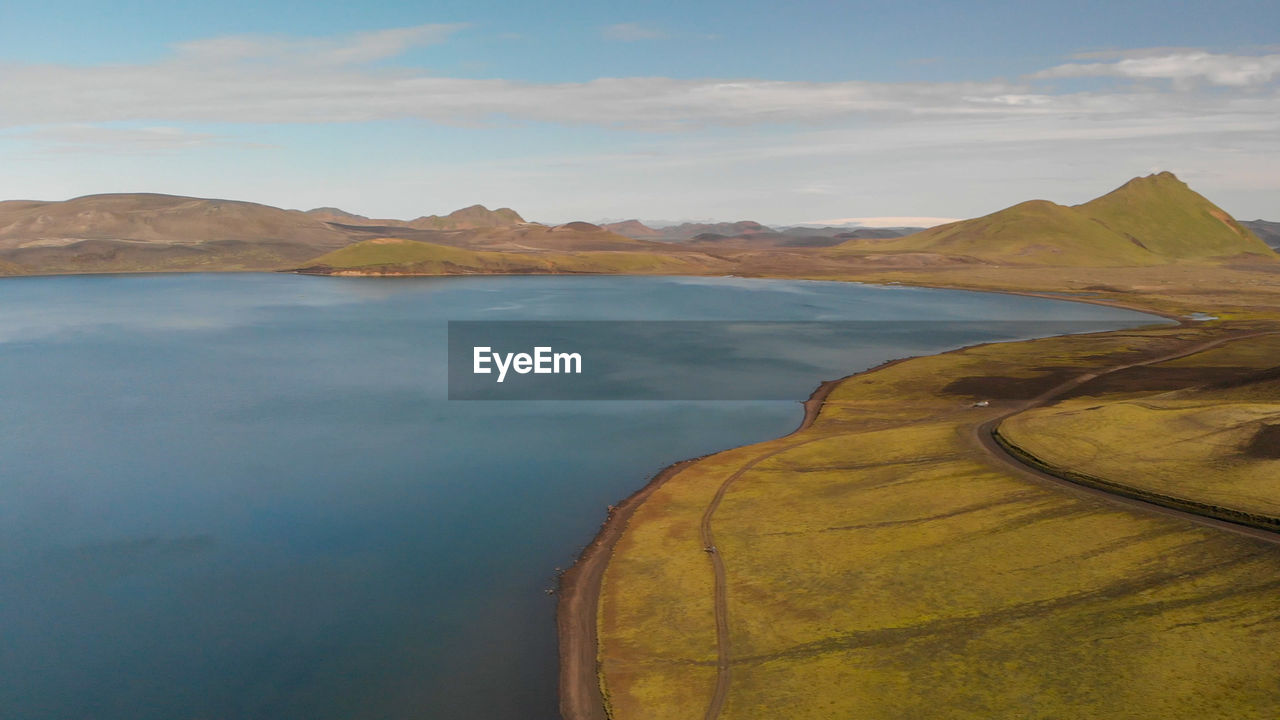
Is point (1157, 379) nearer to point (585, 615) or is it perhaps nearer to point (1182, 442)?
point (1182, 442)

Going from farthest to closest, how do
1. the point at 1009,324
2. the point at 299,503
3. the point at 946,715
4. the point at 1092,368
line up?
1. the point at 1009,324
2. the point at 1092,368
3. the point at 299,503
4. the point at 946,715

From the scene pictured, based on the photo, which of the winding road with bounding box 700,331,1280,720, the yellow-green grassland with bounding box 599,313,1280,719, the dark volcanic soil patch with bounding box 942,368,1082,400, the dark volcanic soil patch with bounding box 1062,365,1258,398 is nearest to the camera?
the yellow-green grassland with bounding box 599,313,1280,719

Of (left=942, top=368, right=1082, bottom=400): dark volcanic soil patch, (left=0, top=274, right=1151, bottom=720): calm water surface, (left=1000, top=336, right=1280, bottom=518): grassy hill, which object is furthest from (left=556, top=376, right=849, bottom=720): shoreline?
(left=942, top=368, right=1082, bottom=400): dark volcanic soil patch

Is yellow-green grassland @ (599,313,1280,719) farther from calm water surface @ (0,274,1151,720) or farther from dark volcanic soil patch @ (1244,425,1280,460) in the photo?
calm water surface @ (0,274,1151,720)

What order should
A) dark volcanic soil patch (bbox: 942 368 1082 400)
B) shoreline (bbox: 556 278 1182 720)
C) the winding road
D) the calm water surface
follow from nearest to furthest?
shoreline (bbox: 556 278 1182 720)
the calm water surface
the winding road
dark volcanic soil patch (bbox: 942 368 1082 400)

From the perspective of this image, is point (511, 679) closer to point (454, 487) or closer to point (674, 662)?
point (674, 662)

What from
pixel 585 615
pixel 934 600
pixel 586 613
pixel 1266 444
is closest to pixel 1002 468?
pixel 1266 444

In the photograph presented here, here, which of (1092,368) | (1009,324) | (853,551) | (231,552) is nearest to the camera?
(853,551)

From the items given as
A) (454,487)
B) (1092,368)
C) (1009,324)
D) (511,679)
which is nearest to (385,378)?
(454,487)
